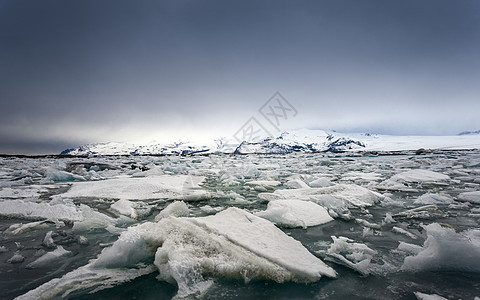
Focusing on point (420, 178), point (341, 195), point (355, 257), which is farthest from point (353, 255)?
point (420, 178)

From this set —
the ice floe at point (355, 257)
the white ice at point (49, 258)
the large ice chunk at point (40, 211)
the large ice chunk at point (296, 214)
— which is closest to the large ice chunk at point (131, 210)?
the large ice chunk at point (40, 211)

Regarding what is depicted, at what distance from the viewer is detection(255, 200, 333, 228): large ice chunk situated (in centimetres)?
246

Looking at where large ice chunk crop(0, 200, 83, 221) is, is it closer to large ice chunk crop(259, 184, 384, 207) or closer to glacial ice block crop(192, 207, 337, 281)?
glacial ice block crop(192, 207, 337, 281)

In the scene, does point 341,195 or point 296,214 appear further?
point 341,195

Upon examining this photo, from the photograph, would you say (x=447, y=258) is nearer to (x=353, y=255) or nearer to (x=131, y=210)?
(x=353, y=255)

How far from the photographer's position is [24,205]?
9.64 feet

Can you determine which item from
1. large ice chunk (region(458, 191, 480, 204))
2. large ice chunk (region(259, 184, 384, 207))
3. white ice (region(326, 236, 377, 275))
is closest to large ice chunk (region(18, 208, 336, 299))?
white ice (region(326, 236, 377, 275))

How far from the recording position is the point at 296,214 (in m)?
2.64

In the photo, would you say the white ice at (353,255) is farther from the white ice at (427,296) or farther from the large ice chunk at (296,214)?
the large ice chunk at (296,214)

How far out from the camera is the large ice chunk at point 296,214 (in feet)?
8.09

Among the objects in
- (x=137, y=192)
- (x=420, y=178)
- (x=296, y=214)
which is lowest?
(x=420, y=178)

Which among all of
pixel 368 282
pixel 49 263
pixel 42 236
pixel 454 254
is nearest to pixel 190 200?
pixel 42 236

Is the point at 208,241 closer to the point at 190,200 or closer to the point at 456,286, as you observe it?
the point at 456,286

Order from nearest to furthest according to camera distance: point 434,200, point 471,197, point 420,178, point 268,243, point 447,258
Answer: point 447,258, point 268,243, point 434,200, point 471,197, point 420,178
